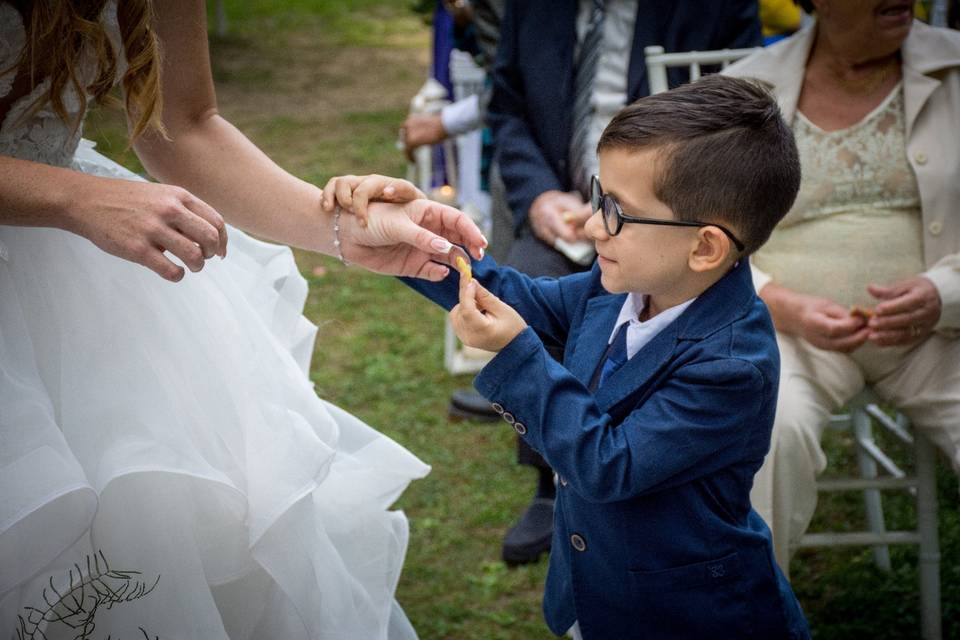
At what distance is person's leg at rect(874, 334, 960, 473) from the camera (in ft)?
8.09

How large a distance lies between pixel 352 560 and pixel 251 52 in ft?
37.4

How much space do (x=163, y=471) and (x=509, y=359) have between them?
56 cm

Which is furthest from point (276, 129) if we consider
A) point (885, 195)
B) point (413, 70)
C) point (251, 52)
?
point (885, 195)

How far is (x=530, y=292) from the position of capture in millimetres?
1984

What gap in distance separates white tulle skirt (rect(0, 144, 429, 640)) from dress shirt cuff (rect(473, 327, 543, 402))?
32 cm

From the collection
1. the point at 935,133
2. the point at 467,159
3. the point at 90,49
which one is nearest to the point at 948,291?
the point at 935,133

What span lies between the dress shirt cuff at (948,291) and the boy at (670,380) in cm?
94

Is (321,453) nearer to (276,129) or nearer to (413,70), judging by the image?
(276,129)

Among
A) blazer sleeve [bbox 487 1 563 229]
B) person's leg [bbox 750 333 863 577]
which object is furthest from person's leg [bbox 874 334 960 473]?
blazer sleeve [bbox 487 1 563 229]

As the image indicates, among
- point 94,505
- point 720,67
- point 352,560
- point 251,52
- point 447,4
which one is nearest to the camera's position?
point 94,505

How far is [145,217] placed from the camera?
5.10 feet

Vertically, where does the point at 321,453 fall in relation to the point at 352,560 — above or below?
above

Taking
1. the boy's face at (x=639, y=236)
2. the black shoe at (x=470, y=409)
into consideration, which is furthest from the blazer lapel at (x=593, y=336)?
the black shoe at (x=470, y=409)

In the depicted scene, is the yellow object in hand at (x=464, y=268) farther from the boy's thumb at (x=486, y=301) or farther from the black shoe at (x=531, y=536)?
the black shoe at (x=531, y=536)
